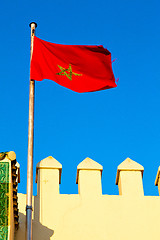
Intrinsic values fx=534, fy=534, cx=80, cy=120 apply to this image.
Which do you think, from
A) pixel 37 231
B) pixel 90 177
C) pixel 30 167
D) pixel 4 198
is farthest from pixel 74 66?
pixel 4 198

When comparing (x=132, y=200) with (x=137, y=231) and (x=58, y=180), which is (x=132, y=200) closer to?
(x=137, y=231)

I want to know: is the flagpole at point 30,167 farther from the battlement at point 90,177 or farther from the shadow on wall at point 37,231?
the battlement at point 90,177

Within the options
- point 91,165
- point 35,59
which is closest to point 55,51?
point 35,59

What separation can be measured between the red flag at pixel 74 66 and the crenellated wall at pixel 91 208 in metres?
1.86

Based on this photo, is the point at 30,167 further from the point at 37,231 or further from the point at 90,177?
the point at 90,177

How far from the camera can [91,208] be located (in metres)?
10.6

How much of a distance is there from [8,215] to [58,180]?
3.05 meters

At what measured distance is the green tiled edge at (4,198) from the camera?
778 cm

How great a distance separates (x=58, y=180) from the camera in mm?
10875

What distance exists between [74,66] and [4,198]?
3.43 meters

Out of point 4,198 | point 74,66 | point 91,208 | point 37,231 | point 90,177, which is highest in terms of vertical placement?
point 74,66

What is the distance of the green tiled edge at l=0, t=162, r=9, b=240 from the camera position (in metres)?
7.78

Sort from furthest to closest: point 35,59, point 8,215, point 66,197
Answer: point 66,197 < point 35,59 < point 8,215

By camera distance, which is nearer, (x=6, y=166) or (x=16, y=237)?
(x=6, y=166)
